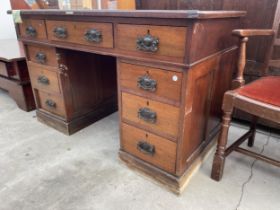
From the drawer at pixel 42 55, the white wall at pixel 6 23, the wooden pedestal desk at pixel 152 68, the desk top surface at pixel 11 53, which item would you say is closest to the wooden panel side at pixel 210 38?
the wooden pedestal desk at pixel 152 68

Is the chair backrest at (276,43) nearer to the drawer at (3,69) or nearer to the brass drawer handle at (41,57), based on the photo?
the brass drawer handle at (41,57)

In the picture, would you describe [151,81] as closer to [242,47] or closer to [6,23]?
[242,47]

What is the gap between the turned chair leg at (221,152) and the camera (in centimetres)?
107

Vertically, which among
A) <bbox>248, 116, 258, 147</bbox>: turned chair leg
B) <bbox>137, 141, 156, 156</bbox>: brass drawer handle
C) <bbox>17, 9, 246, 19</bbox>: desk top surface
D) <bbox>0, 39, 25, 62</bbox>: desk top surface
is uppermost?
<bbox>17, 9, 246, 19</bbox>: desk top surface

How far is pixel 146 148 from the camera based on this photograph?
1.15m

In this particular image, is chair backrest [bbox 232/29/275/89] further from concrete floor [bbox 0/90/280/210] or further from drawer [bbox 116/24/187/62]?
concrete floor [bbox 0/90/280/210]

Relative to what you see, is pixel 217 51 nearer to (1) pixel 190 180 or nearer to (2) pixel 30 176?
(1) pixel 190 180

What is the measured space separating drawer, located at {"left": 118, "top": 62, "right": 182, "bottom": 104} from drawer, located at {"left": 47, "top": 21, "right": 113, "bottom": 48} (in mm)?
145

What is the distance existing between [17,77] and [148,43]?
4.73 ft

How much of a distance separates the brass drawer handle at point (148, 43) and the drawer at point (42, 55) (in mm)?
702

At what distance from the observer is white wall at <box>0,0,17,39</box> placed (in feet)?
9.43

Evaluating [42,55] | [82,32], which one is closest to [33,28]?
[42,55]

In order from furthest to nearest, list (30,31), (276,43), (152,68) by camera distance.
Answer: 1. (30,31)
2. (276,43)
3. (152,68)

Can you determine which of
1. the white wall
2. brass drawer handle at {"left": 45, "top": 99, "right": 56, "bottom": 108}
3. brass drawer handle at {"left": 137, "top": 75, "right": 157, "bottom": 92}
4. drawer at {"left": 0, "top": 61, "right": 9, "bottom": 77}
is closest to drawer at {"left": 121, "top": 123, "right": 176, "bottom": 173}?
brass drawer handle at {"left": 137, "top": 75, "right": 157, "bottom": 92}
